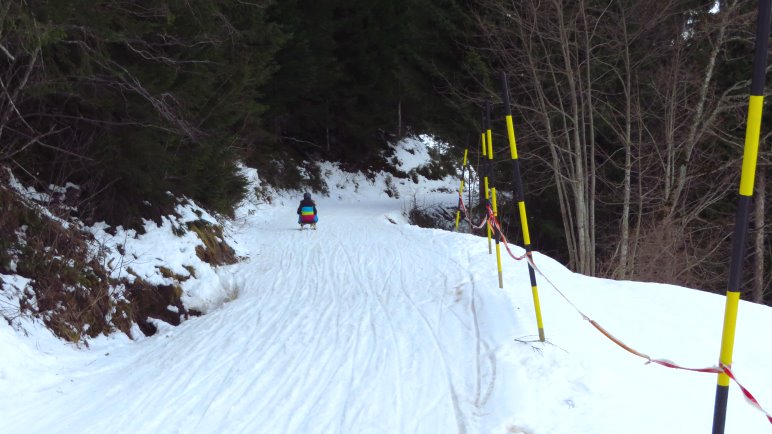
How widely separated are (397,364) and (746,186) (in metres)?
3.34

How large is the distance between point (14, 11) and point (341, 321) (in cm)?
464

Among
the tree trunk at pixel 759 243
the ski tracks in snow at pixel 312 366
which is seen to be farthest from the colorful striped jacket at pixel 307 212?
the tree trunk at pixel 759 243

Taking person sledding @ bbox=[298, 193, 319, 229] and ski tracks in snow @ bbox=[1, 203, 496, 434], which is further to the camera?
person sledding @ bbox=[298, 193, 319, 229]

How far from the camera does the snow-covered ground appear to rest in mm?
3707

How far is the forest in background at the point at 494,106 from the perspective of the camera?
6.15 metres

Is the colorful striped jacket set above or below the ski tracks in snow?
Answer: above

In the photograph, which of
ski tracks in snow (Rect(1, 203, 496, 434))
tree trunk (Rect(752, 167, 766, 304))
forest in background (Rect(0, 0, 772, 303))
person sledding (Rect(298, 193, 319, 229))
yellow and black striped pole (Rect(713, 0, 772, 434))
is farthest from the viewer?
person sledding (Rect(298, 193, 319, 229))

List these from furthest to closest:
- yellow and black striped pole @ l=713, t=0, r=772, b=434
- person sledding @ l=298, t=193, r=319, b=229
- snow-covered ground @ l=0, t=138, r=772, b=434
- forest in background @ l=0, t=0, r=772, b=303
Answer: person sledding @ l=298, t=193, r=319, b=229, forest in background @ l=0, t=0, r=772, b=303, snow-covered ground @ l=0, t=138, r=772, b=434, yellow and black striped pole @ l=713, t=0, r=772, b=434

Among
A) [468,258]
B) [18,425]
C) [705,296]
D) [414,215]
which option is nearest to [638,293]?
[705,296]

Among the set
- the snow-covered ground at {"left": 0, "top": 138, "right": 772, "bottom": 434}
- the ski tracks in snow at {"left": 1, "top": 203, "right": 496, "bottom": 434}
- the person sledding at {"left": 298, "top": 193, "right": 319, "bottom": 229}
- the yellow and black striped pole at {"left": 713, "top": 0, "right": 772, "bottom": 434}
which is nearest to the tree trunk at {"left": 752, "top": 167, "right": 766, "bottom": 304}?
the snow-covered ground at {"left": 0, "top": 138, "right": 772, "bottom": 434}

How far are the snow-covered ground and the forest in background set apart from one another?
5.05 feet

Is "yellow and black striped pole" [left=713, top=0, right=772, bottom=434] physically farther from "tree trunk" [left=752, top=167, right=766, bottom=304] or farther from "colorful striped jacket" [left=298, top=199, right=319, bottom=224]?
"tree trunk" [left=752, top=167, right=766, bottom=304]

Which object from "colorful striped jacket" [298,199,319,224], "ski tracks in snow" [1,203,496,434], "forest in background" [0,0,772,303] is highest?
"forest in background" [0,0,772,303]

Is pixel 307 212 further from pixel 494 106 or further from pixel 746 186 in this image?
pixel 746 186
